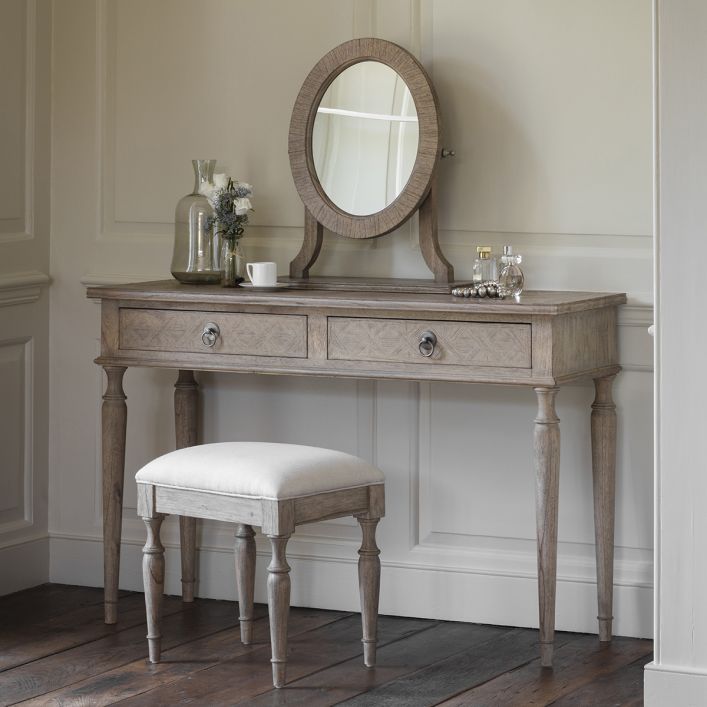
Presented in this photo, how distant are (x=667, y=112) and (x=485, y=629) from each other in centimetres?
150

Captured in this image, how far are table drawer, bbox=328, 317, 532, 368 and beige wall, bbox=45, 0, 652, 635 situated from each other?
1.53 ft

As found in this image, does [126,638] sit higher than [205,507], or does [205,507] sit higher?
[205,507]

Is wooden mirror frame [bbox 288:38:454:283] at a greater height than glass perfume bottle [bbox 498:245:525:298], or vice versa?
wooden mirror frame [bbox 288:38:454:283]

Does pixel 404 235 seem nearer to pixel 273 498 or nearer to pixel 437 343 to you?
pixel 437 343

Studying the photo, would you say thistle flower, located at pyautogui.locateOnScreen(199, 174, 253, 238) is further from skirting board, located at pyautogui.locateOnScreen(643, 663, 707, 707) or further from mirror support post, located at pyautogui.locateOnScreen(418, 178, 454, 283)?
skirting board, located at pyautogui.locateOnScreen(643, 663, 707, 707)

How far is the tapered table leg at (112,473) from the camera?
3656mm

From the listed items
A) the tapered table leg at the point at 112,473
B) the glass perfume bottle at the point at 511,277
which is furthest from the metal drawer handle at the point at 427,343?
the tapered table leg at the point at 112,473

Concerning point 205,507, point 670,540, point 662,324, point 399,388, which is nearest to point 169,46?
point 399,388

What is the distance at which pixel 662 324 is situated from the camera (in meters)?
2.86

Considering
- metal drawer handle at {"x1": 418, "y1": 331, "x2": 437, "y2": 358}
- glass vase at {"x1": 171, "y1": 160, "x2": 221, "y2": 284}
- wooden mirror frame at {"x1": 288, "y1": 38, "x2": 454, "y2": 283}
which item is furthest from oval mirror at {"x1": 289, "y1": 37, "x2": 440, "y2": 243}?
metal drawer handle at {"x1": 418, "y1": 331, "x2": 437, "y2": 358}

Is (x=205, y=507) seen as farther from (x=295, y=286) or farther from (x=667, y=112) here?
(x=667, y=112)

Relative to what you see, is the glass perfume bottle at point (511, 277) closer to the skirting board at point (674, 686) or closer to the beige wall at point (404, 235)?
the beige wall at point (404, 235)

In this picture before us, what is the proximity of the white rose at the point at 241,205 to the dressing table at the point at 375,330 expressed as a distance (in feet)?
0.50

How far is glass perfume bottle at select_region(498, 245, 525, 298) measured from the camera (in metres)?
3.38
